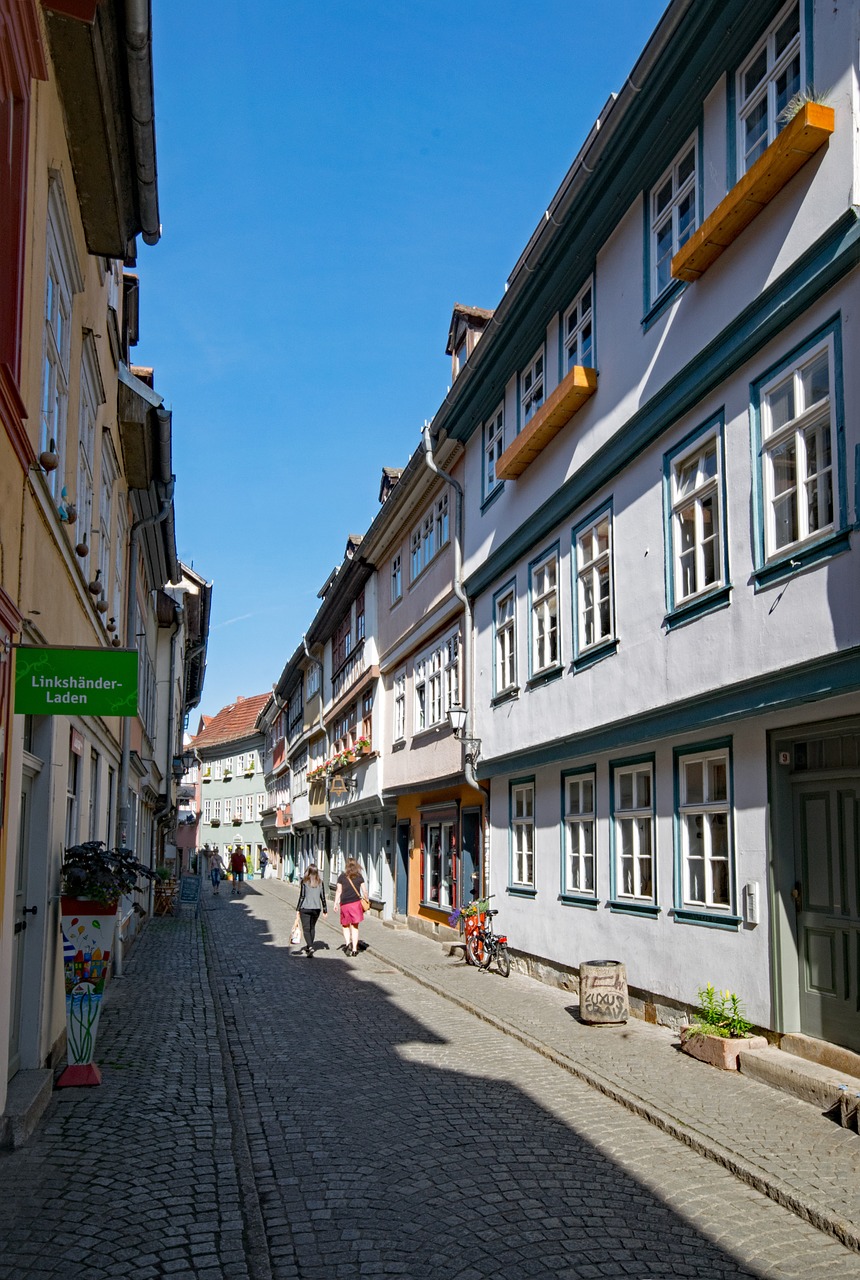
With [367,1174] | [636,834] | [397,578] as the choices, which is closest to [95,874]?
[367,1174]

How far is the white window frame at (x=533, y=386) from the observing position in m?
15.0

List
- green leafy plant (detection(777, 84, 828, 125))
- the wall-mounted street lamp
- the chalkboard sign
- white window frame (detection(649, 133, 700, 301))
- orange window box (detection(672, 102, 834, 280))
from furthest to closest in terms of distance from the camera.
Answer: the chalkboard sign < the wall-mounted street lamp < white window frame (detection(649, 133, 700, 301)) < green leafy plant (detection(777, 84, 828, 125)) < orange window box (detection(672, 102, 834, 280))

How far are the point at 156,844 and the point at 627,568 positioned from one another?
23.2 m

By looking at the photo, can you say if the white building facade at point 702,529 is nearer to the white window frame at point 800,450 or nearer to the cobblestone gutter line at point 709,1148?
the white window frame at point 800,450

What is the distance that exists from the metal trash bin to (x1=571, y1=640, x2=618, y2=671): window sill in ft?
10.6

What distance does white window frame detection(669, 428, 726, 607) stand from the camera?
9.86 meters

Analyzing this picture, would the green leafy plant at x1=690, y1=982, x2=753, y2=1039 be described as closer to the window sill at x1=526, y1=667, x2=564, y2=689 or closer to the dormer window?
the window sill at x1=526, y1=667, x2=564, y2=689

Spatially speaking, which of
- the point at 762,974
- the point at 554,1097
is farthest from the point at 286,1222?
the point at 762,974

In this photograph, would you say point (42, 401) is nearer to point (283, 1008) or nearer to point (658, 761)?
point (658, 761)

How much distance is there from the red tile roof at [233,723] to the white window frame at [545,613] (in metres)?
52.3

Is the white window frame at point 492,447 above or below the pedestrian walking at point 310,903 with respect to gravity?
above

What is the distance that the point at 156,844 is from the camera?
32.0 meters

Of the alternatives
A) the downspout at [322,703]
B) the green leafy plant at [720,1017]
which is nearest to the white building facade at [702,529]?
the green leafy plant at [720,1017]

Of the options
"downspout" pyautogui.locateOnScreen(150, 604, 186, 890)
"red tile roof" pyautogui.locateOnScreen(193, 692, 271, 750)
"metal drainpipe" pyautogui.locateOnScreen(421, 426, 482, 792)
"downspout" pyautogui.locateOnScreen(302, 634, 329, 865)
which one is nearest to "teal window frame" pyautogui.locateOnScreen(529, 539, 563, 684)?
"metal drainpipe" pyautogui.locateOnScreen(421, 426, 482, 792)
